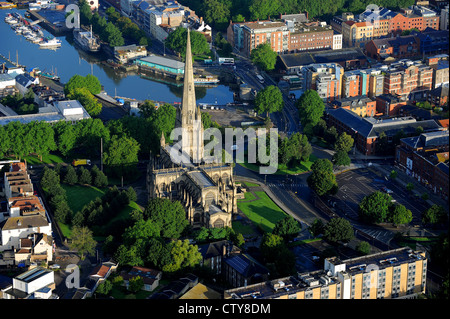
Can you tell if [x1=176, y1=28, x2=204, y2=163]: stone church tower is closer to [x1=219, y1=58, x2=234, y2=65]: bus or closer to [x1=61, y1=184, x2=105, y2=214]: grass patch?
[x1=61, y1=184, x2=105, y2=214]: grass patch

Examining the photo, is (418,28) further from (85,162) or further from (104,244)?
(104,244)

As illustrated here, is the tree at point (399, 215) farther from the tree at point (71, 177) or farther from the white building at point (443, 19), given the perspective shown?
the white building at point (443, 19)

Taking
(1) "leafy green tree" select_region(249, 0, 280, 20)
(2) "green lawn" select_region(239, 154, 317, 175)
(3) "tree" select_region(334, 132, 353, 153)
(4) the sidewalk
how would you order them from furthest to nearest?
(1) "leafy green tree" select_region(249, 0, 280, 20), (3) "tree" select_region(334, 132, 353, 153), (2) "green lawn" select_region(239, 154, 317, 175), (4) the sidewalk

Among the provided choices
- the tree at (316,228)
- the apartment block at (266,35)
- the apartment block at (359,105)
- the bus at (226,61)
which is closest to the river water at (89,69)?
the bus at (226,61)

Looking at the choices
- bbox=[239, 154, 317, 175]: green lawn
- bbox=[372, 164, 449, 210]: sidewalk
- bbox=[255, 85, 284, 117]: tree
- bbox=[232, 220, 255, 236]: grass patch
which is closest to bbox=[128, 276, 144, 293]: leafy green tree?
bbox=[232, 220, 255, 236]: grass patch
